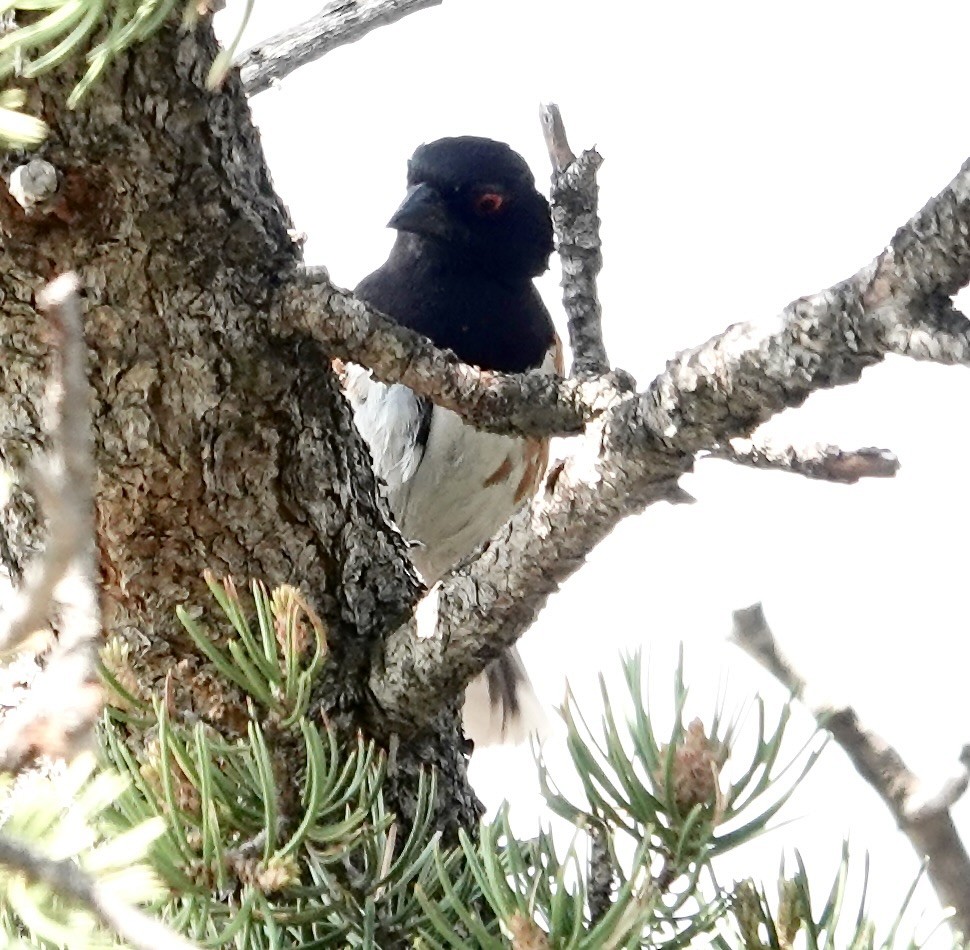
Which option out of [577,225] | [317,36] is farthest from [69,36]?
[317,36]

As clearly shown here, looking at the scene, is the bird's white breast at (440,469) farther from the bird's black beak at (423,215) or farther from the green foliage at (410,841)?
the green foliage at (410,841)

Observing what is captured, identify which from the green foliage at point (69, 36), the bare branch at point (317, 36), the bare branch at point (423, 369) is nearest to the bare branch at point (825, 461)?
the bare branch at point (423, 369)

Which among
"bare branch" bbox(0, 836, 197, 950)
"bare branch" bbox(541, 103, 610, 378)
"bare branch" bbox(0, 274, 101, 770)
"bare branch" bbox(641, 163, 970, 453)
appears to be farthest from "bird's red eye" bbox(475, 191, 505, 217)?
"bare branch" bbox(0, 836, 197, 950)

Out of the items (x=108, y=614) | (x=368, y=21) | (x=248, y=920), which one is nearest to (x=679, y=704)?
(x=248, y=920)

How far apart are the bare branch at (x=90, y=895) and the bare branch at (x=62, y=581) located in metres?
0.06

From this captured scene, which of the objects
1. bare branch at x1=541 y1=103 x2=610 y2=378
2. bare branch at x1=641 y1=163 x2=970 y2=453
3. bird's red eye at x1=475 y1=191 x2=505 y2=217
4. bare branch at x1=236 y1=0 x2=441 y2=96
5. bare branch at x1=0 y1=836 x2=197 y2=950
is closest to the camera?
bare branch at x1=0 y1=836 x2=197 y2=950

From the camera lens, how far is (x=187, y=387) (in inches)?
27.7

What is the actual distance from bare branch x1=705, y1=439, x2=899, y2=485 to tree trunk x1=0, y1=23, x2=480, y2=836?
10.8 inches

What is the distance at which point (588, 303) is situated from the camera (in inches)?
33.8

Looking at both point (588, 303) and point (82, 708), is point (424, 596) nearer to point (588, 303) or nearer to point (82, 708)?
point (588, 303)

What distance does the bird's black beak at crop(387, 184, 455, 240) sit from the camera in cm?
152

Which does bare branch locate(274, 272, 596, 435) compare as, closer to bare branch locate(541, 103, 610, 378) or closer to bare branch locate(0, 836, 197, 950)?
bare branch locate(541, 103, 610, 378)

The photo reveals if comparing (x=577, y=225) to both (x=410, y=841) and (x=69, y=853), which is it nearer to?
(x=410, y=841)

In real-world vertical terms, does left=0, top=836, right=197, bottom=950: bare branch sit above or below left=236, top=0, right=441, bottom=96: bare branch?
below
